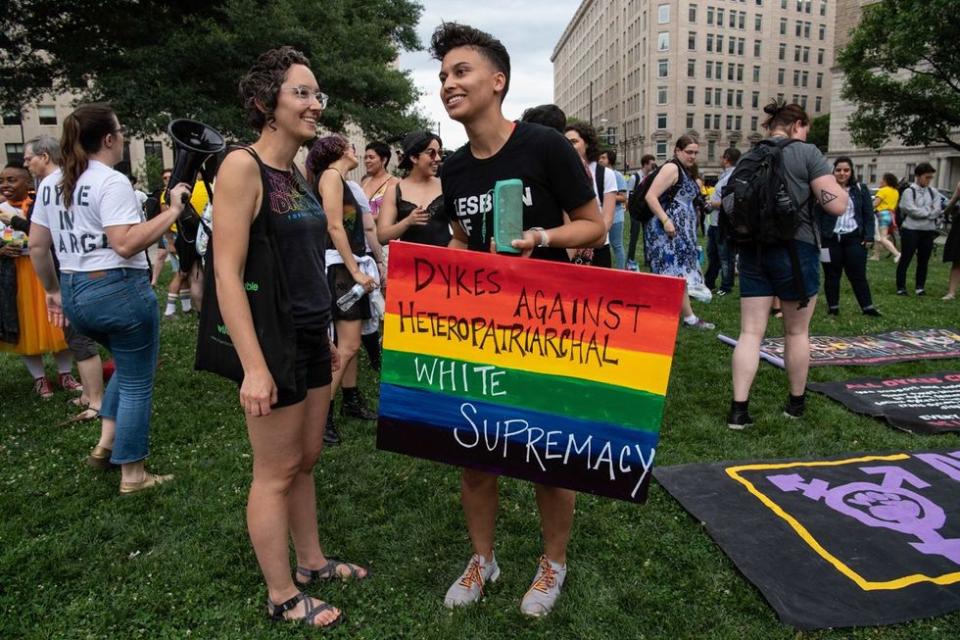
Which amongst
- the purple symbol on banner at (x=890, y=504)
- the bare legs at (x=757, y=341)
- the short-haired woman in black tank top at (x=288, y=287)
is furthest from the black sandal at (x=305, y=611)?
the bare legs at (x=757, y=341)

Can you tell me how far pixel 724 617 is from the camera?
2619 mm

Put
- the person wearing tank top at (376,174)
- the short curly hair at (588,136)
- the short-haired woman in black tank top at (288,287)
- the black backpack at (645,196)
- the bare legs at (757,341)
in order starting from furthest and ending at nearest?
1. the black backpack at (645,196)
2. the short curly hair at (588,136)
3. the person wearing tank top at (376,174)
4. the bare legs at (757,341)
5. the short-haired woman in black tank top at (288,287)

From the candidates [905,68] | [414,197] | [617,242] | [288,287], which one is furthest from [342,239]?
[905,68]

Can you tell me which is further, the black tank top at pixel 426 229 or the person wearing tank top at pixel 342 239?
the black tank top at pixel 426 229

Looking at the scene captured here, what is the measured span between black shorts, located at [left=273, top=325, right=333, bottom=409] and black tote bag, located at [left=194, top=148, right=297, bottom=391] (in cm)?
8

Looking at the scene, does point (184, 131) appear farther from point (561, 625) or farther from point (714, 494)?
point (714, 494)

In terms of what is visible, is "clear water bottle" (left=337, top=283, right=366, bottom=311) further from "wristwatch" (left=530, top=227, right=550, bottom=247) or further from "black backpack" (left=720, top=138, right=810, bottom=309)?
"black backpack" (left=720, top=138, right=810, bottom=309)

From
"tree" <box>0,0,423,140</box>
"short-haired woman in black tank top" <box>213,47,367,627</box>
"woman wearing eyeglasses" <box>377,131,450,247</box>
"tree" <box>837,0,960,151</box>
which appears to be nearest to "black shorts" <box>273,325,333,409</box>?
"short-haired woman in black tank top" <box>213,47,367,627</box>

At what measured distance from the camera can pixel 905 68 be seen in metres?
35.2

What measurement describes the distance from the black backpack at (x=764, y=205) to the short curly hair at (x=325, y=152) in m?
2.70

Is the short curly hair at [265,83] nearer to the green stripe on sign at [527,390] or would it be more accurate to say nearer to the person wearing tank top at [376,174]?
the green stripe on sign at [527,390]

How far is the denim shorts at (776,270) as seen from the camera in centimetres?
438

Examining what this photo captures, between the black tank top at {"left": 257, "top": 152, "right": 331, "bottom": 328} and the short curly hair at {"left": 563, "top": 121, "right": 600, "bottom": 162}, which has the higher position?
the short curly hair at {"left": 563, "top": 121, "right": 600, "bottom": 162}

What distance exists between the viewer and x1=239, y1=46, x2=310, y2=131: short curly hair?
2277mm
